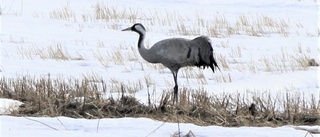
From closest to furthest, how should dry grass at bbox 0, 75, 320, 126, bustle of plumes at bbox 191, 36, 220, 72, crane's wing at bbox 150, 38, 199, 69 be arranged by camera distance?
dry grass at bbox 0, 75, 320, 126
crane's wing at bbox 150, 38, 199, 69
bustle of plumes at bbox 191, 36, 220, 72

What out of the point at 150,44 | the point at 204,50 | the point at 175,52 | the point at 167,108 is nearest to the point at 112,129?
the point at 167,108

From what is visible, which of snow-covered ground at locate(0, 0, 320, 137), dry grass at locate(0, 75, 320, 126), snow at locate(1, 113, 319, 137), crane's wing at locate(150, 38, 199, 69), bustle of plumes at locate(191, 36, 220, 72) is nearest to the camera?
snow at locate(1, 113, 319, 137)

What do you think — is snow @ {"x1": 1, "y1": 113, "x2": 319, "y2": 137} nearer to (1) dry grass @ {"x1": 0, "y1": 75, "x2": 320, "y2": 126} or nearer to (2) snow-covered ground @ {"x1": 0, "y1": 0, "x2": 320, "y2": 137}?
(2) snow-covered ground @ {"x1": 0, "y1": 0, "x2": 320, "y2": 137}

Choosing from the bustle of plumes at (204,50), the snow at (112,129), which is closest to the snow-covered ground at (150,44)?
the snow at (112,129)

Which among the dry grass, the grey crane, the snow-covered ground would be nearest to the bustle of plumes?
the grey crane

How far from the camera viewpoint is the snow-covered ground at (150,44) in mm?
5555

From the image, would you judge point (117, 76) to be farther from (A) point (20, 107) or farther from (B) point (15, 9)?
(B) point (15, 9)

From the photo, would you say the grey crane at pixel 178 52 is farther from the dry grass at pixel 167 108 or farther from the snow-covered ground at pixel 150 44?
the dry grass at pixel 167 108

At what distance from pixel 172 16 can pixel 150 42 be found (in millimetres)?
5110

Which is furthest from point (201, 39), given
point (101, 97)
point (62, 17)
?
point (62, 17)

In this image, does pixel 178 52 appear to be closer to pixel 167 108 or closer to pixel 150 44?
pixel 167 108

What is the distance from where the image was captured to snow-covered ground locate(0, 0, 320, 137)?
5.55 m

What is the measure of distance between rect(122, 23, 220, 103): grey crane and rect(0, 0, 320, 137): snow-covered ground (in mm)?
516

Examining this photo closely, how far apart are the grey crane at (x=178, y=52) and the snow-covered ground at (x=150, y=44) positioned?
516 millimetres
